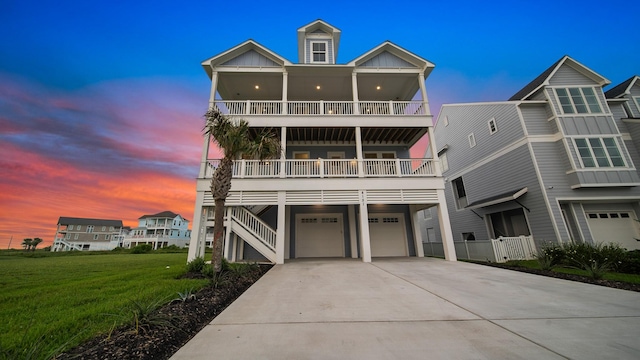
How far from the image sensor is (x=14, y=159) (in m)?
15.8

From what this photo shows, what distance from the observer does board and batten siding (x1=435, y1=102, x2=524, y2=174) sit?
41.1ft

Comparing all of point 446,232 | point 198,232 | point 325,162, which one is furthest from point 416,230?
point 198,232

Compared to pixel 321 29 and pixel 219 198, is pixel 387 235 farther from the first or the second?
pixel 321 29

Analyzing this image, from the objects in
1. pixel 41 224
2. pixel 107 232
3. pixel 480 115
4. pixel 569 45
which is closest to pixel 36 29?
pixel 480 115

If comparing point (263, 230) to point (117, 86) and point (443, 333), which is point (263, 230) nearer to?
point (443, 333)

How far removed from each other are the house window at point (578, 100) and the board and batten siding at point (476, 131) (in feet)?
7.95

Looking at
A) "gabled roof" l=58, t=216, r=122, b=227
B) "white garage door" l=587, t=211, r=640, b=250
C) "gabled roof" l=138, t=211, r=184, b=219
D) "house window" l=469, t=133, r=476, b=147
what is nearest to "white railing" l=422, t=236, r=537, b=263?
"white garage door" l=587, t=211, r=640, b=250

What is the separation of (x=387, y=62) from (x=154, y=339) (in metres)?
13.8

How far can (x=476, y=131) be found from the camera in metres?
15.0

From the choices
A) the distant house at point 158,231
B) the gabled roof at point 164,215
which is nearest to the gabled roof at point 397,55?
the distant house at point 158,231

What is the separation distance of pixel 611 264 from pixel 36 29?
31117mm

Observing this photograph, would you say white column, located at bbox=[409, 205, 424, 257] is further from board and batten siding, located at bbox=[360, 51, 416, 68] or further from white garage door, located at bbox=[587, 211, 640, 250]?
white garage door, located at bbox=[587, 211, 640, 250]

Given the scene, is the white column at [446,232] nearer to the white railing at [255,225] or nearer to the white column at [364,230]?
the white column at [364,230]

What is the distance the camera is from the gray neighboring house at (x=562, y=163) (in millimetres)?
10547
